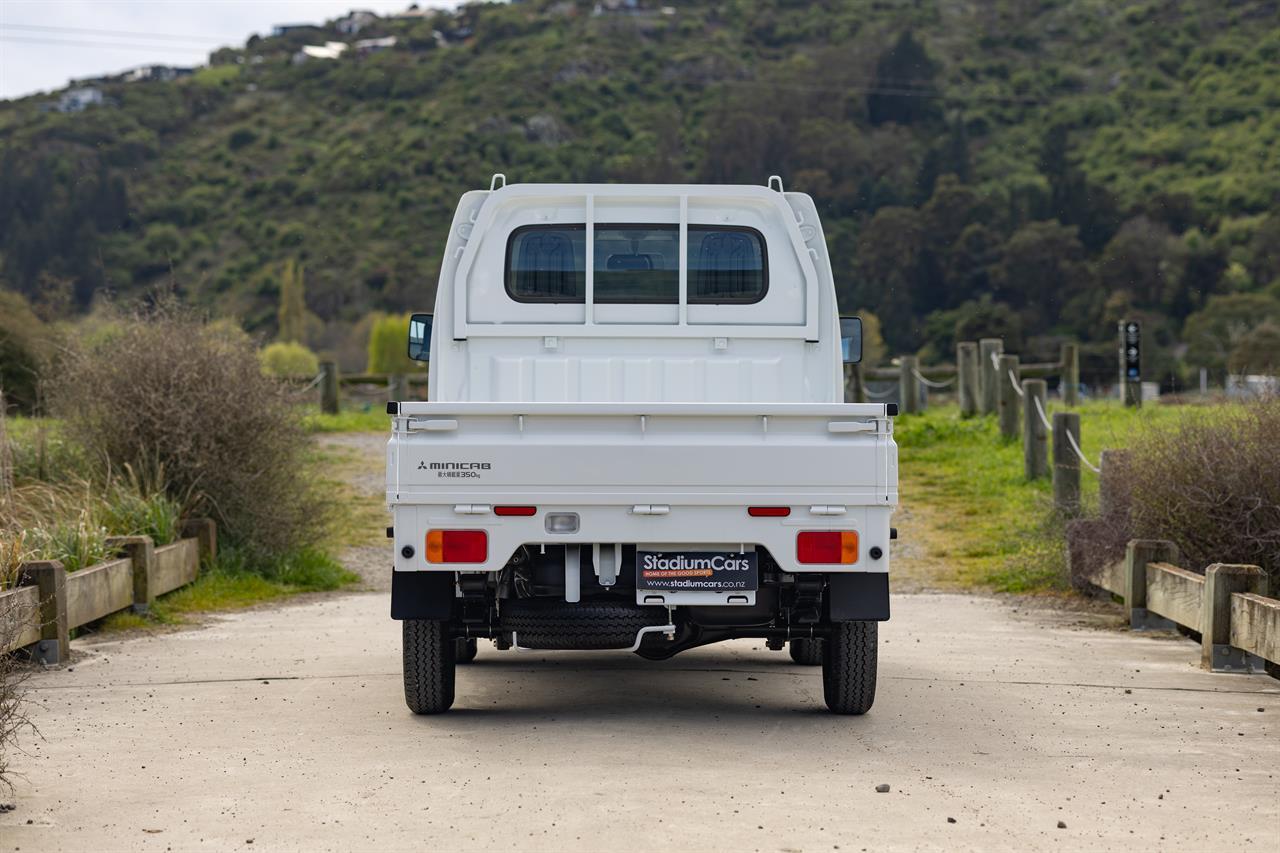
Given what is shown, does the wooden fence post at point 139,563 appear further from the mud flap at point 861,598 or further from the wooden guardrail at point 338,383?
the wooden guardrail at point 338,383

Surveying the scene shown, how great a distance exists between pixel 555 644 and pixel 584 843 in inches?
91.4

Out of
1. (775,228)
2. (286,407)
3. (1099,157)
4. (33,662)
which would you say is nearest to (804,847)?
(775,228)

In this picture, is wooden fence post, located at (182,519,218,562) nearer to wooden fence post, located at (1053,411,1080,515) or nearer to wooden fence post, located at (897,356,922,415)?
wooden fence post, located at (1053,411,1080,515)

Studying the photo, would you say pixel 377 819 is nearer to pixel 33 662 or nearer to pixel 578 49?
pixel 33 662

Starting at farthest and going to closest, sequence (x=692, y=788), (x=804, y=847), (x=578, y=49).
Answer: (x=578, y=49) → (x=692, y=788) → (x=804, y=847)

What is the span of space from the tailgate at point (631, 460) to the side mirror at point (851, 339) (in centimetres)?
240

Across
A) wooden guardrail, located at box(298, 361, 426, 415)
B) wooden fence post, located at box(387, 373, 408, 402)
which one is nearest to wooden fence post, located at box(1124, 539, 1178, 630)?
wooden guardrail, located at box(298, 361, 426, 415)

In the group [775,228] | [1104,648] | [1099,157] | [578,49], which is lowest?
[1104,648]

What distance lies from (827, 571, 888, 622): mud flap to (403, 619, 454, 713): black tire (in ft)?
5.80

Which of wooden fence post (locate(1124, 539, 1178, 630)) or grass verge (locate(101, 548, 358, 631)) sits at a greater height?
wooden fence post (locate(1124, 539, 1178, 630))

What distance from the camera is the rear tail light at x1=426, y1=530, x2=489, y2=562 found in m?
7.76

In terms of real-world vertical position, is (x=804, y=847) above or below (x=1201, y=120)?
below

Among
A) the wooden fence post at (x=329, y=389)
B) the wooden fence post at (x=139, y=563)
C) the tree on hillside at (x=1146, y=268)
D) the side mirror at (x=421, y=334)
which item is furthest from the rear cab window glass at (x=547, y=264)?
the tree on hillside at (x=1146, y=268)

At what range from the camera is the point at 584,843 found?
19.0 feet
